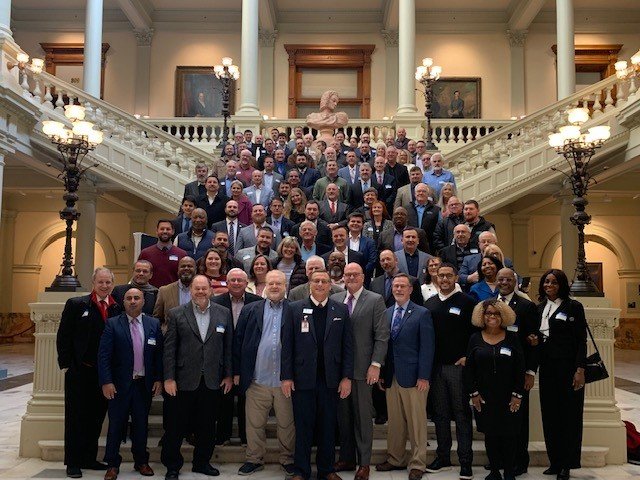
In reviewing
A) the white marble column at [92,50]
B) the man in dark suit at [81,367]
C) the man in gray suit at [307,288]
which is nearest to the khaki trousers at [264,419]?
the man in gray suit at [307,288]

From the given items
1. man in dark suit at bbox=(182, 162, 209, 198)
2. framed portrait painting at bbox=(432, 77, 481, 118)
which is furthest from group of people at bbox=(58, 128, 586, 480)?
framed portrait painting at bbox=(432, 77, 481, 118)

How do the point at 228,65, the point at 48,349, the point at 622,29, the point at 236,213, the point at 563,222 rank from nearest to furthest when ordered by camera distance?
the point at 48,349, the point at 236,213, the point at 228,65, the point at 563,222, the point at 622,29

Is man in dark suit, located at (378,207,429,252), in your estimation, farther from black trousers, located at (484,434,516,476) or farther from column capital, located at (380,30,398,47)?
column capital, located at (380,30,398,47)

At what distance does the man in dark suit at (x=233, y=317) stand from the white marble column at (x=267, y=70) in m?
17.4

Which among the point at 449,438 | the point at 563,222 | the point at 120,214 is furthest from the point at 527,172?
the point at 120,214

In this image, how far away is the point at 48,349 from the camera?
23.0 ft

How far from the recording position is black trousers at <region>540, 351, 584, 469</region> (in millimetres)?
6117

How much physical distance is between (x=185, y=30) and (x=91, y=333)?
62.9 feet

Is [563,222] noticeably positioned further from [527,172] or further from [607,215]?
[607,215]

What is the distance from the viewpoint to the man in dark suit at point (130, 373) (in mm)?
5965

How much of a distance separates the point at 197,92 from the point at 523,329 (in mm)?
19127

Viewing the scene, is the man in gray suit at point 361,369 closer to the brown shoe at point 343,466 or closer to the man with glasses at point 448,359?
the brown shoe at point 343,466

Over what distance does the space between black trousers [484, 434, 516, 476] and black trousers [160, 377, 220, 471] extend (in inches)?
94.9

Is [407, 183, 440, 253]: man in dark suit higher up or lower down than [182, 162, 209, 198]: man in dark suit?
lower down
